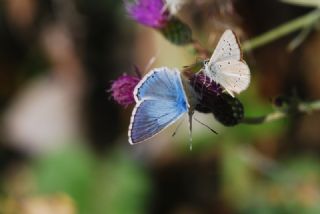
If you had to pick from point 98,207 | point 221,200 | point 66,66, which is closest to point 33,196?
point 98,207

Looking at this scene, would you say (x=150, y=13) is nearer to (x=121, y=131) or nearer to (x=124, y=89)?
(x=124, y=89)

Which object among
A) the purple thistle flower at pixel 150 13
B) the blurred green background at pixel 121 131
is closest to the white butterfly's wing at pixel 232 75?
the purple thistle flower at pixel 150 13

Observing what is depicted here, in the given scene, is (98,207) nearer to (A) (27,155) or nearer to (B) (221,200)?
(B) (221,200)

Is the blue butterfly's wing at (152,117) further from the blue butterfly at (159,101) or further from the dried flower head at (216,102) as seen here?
the dried flower head at (216,102)

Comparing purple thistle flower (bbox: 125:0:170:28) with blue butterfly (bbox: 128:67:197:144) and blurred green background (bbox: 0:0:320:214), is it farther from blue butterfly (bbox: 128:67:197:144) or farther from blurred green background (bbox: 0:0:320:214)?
blue butterfly (bbox: 128:67:197:144)

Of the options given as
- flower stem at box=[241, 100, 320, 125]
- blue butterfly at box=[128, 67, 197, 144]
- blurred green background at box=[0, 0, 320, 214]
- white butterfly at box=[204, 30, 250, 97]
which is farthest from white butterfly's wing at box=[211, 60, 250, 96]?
blurred green background at box=[0, 0, 320, 214]

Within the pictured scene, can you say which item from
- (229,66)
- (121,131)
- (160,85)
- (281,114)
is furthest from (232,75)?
(121,131)
